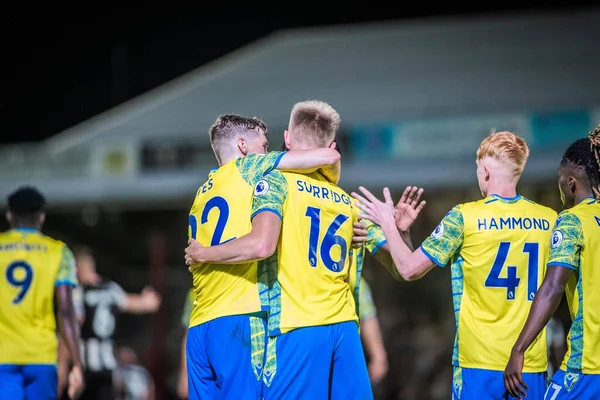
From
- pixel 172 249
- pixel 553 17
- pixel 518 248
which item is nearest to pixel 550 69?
pixel 553 17

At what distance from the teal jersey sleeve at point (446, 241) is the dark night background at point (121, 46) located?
17.2 meters

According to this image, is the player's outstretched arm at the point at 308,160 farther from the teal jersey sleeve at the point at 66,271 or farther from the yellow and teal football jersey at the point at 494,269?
the teal jersey sleeve at the point at 66,271

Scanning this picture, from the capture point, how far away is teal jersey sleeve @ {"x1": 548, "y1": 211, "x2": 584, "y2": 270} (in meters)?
3.91

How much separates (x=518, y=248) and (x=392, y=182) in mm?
7223

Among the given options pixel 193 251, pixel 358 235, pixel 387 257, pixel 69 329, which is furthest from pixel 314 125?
pixel 69 329

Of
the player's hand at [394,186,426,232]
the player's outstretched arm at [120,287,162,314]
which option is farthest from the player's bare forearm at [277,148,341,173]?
the player's outstretched arm at [120,287,162,314]

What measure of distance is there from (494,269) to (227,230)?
153cm

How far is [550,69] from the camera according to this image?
539 inches

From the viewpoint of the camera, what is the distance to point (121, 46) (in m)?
22.4

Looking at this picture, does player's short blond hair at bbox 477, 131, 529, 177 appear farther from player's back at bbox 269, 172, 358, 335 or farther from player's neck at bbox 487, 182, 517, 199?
player's back at bbox 269, 172, 358, 335

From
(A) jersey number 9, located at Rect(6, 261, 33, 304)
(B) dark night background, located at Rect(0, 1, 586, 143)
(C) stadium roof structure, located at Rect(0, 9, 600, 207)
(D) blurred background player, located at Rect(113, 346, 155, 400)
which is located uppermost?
(B) dark night background, located at Rect(0, 1, 586, 143)

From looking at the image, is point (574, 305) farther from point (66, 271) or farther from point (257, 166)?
point (66, 271)

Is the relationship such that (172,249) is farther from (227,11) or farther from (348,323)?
(348,323)

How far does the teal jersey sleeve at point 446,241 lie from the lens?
4.67 meters
